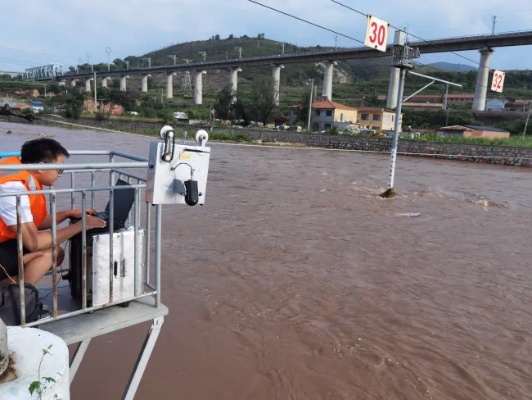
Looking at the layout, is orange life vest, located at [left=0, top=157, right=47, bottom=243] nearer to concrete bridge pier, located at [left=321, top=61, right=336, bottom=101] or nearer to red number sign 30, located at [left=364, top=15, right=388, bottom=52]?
red number sign 30, located at [left=364, top=15, right=388, bottom=52]

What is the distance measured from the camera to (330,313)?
486 cm

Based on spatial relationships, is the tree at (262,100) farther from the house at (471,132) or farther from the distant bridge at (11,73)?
the distant bridge at (11,73)

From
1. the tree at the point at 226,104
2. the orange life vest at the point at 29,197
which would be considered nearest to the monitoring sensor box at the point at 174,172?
the orange life vest at the point at 29,197

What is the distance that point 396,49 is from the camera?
40.2ft

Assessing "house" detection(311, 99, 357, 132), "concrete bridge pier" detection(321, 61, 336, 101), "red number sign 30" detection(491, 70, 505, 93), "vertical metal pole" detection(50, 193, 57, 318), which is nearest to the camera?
"vertical metal pole" detection(50, 193, 57, 318)

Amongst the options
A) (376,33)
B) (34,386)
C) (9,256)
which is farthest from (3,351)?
(376,33)

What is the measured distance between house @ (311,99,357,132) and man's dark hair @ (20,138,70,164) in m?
60.5

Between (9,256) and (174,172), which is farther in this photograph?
(9,256)

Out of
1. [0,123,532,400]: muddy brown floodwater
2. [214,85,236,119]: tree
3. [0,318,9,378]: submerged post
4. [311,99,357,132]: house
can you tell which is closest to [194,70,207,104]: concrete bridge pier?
[214,85,236,119]: tree

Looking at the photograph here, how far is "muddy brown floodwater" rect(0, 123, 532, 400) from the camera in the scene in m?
3.59

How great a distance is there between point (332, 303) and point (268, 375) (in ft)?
5.50

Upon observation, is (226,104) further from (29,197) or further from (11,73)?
(11,73)

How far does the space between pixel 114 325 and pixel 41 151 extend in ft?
3.74

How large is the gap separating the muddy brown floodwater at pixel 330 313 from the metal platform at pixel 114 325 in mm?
977
